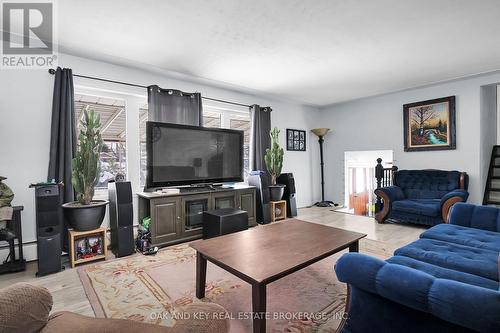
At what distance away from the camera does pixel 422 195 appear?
424 cm

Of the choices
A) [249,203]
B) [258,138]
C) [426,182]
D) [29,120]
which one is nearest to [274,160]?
[258,138]

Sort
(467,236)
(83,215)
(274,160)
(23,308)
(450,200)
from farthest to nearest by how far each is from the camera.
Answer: (274,160) → (450,200) → (83,215) → (467,236) → (23,308)

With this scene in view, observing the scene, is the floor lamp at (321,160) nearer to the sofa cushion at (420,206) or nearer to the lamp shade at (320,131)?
the lamp shade at (320,131)

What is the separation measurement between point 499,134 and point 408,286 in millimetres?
5797

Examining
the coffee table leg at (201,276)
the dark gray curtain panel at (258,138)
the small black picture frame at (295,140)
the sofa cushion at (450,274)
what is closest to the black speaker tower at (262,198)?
the dark gray curtain panel at (258,138)

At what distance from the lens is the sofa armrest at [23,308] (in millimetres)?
832

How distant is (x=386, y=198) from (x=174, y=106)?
3.75 metres

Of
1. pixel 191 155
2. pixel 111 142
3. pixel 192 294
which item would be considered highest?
pixel 111 142

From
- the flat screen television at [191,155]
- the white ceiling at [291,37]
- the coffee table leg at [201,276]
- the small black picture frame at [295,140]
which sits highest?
the white ceiling at [291,37]

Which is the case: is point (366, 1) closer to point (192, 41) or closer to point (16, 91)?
point (192, 41)

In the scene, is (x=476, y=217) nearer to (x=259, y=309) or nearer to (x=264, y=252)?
(x=264, y=252)

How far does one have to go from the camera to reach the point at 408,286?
951 mm

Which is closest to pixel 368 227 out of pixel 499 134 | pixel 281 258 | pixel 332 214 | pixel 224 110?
pixel 332 214

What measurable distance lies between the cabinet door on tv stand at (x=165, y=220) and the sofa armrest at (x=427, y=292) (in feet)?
8.11
